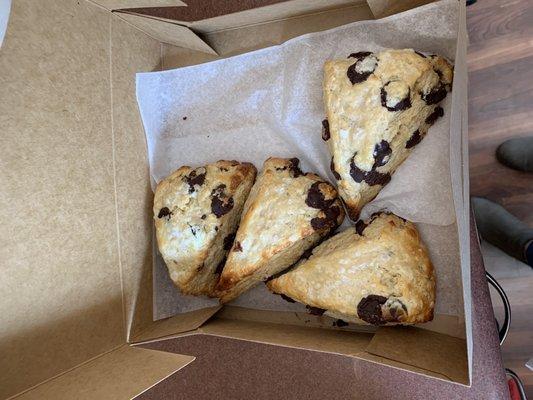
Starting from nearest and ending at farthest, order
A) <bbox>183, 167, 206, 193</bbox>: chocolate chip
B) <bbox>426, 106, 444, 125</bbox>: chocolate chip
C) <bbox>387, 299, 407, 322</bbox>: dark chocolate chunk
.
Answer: <bbox>387, 299, 407, 322</bbox>: dark chocolate chunk < <bbox>426, 106, 444, 125</bbox>: chocolate chip < <bbox>183, 167, 206, 193</bbox>: chocolate chip

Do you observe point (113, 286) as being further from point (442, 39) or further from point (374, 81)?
point (442, 39)

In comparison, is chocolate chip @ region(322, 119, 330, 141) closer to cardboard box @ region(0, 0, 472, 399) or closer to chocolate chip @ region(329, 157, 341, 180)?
chocolate chip @ region(329, 157, 341, 180)

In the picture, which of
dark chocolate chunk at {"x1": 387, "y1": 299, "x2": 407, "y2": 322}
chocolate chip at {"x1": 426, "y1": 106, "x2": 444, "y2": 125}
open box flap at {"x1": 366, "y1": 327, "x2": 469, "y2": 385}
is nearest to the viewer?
open box flap at {"x1": 366, "y1": 327, "x2": 469, "y2": 385}

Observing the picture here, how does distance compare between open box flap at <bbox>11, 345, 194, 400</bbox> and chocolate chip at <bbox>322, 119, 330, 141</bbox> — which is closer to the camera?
open box flap at <bbox>11, 345, 194, 400</bbox>

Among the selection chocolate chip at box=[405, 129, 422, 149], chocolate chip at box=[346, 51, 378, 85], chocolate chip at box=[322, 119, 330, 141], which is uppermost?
chocolate chip at box=[346, 51, 378, 85]

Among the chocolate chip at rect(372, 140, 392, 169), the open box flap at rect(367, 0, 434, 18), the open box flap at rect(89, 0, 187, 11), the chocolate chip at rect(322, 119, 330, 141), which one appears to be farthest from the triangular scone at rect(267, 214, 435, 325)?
the open box flap at rect(89, 0, 187, 11)

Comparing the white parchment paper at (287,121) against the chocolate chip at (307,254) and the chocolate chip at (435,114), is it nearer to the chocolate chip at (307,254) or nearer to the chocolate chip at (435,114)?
the chocolate chip at (435,114)
